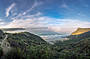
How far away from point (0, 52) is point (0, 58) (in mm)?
1116

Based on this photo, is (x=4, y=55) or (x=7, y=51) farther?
(x=7, y=51)

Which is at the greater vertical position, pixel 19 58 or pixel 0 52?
pixel 0 52

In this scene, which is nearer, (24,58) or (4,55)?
(4,55)

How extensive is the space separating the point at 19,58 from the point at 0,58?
74.4 inches

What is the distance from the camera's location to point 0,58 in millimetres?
9500

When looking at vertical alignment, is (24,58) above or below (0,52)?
below

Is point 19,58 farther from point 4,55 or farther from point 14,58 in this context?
point 4,55

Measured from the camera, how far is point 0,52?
10461mm

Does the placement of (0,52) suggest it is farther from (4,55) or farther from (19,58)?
(19,58)

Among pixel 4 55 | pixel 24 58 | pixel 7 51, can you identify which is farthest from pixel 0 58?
pixel 24 58

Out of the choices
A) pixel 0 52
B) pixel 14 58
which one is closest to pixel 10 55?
pixel 14 58

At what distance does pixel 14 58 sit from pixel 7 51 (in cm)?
130

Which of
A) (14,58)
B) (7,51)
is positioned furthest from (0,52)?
(14,58)

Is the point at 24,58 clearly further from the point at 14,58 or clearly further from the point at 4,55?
the point at 4,55
